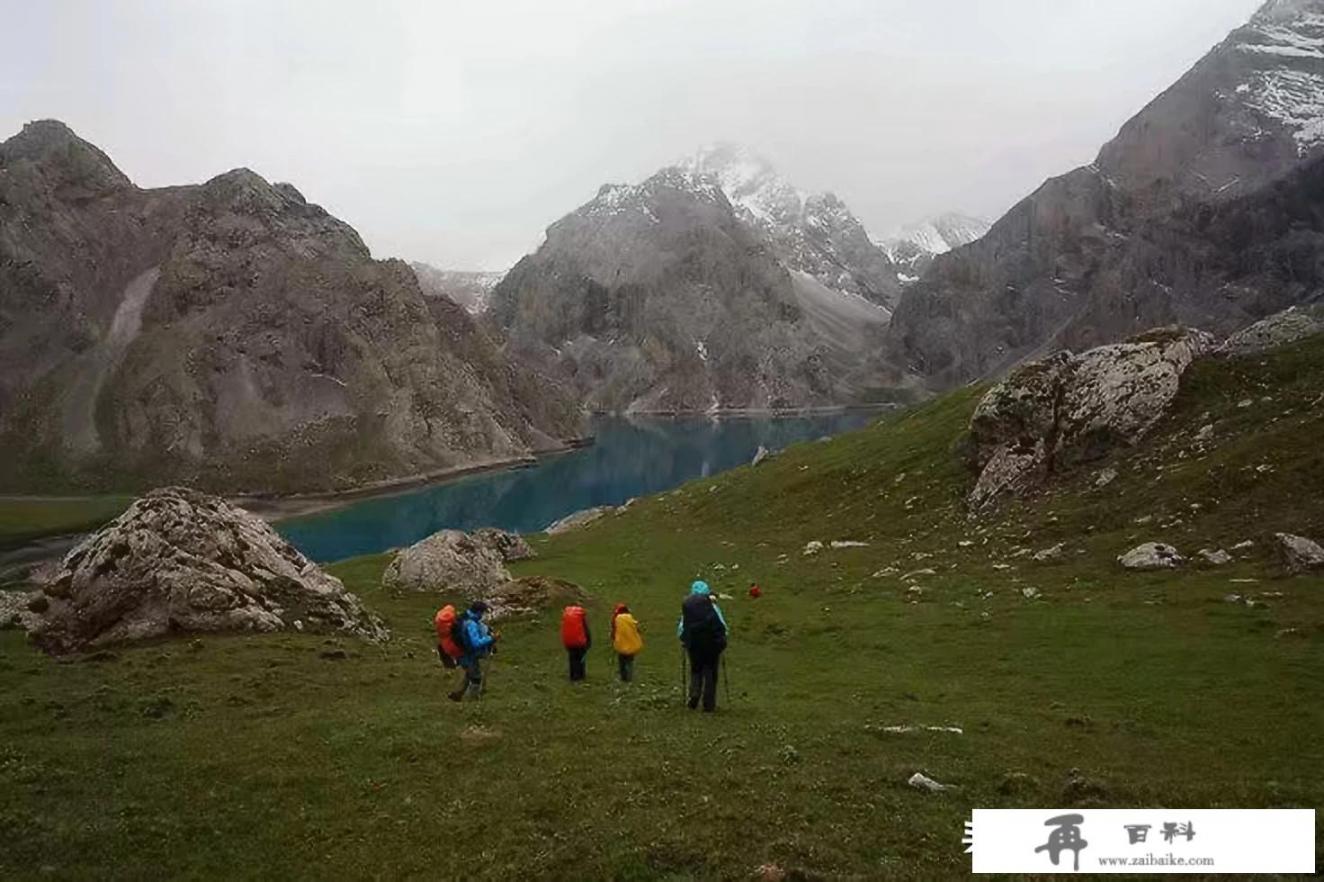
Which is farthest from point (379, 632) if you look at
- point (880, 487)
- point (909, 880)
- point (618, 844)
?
point (880, 487)

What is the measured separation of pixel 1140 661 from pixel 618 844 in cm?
2290

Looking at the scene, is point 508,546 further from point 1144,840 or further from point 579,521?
point 1144,840

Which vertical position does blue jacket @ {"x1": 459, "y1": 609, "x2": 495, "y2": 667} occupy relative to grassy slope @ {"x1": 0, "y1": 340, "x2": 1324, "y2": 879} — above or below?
above

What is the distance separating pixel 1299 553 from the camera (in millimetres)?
36406

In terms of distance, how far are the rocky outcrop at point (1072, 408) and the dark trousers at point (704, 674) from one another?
3918 cm

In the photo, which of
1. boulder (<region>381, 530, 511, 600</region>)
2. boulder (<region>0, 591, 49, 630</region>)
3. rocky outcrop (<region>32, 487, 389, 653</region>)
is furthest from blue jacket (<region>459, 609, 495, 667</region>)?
boulder (<region>381, 530, 511, 600</region>)

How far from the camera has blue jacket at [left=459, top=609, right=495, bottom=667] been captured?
2783 cm

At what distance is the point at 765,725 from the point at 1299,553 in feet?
89.2

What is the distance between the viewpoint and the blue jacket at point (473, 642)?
2783 centimetres

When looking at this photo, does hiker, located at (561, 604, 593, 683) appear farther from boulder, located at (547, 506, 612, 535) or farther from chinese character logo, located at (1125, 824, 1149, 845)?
boulder, located at (547, 506, 612, 535)

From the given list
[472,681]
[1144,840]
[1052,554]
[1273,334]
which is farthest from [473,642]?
[1273,334]

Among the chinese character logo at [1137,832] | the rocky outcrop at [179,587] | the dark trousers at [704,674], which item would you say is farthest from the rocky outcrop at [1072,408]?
the chinese character logo at [1137,832]

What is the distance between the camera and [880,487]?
7294cm

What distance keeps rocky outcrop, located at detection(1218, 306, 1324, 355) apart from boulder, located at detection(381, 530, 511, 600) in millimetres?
53604
